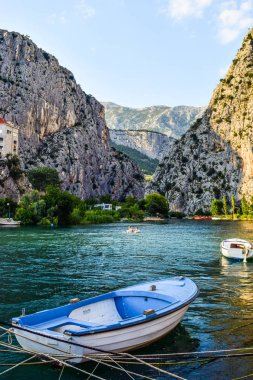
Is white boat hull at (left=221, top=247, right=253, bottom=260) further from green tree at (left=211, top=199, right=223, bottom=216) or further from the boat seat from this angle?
green tree at (left=211, top=199, right=223, bottom=216)

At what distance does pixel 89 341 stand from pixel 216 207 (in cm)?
17446

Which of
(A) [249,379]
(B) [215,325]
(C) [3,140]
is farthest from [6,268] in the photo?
(C) [3,140]

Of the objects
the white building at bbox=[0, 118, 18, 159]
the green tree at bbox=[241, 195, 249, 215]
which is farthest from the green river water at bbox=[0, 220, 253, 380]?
the green tree at bbox=[241, 195, 249, 215]

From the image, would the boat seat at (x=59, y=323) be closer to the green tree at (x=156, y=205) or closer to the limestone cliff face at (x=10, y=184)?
the limestone cliff face at (x=10, y=184)

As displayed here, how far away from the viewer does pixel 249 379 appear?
40.3 feet

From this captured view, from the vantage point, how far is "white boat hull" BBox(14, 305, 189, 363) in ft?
39.1

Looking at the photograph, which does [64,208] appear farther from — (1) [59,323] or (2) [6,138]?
(1) [59,323]

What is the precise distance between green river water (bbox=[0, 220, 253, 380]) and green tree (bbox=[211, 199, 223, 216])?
5061 inches

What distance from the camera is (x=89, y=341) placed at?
479 inches

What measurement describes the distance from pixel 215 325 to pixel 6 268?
21.9 m

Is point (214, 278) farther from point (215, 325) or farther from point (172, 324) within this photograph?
point (172, 324)

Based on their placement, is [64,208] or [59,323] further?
[64,208]

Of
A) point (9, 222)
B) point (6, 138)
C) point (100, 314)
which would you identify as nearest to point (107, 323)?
point (100, 314)

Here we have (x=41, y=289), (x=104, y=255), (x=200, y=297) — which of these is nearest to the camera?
(x=200, y=297)
